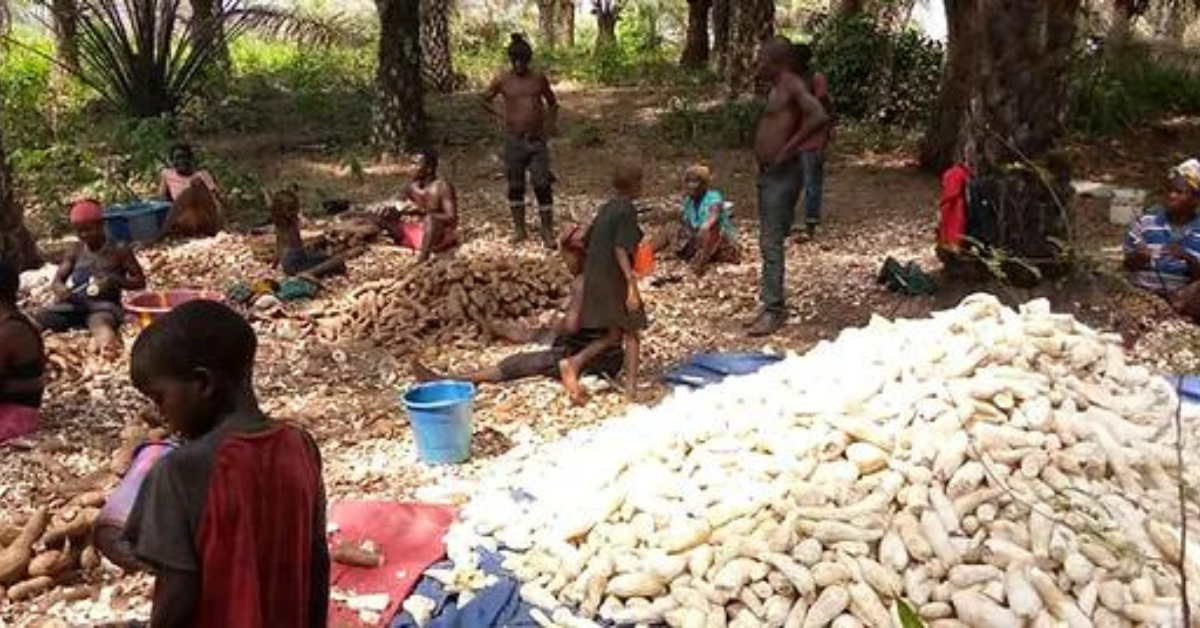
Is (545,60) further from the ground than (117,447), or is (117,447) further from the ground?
(545,60)

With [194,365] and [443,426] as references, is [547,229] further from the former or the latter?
[194,365]

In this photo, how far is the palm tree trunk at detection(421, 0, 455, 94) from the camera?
15984 mm

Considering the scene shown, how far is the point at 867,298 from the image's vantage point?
6.96 metres

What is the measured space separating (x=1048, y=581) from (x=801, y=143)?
3322 mm

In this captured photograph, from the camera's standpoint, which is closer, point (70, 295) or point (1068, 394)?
point (1068, 394)

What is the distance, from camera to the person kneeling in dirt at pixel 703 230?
7.65 meters

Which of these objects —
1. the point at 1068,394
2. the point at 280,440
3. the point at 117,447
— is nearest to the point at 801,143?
the point at 1068,394

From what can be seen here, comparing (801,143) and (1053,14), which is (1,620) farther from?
(1053,14)

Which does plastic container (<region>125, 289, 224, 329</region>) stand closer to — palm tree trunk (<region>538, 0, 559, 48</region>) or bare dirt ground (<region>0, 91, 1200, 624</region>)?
bare dirt ground (<region>0, 91, 1200, 624</region>)

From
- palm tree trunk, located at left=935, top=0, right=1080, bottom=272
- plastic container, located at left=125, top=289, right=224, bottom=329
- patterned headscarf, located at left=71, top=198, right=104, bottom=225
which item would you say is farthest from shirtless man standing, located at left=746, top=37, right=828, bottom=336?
patterned headscarf, located at left=71, top=198, right=104, bottom=225

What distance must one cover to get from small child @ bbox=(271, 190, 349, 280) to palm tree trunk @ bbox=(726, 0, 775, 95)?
6.38 m

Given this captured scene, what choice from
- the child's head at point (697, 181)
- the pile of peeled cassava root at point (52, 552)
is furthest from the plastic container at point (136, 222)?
the pile of peeled cassava root at point (52, 552)

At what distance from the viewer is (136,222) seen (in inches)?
340

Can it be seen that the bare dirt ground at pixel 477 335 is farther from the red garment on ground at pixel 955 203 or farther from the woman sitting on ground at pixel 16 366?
the red garment on ground at pixel 955 203
